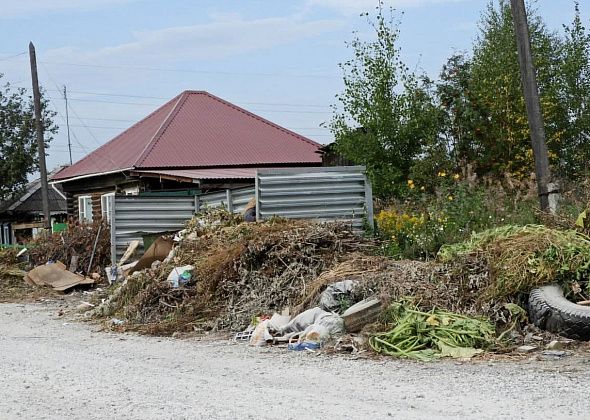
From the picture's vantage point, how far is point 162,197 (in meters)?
19.4

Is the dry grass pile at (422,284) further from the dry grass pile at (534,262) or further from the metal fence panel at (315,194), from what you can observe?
the metal fence panel at (315,194)

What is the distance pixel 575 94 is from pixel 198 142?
41.6 feet

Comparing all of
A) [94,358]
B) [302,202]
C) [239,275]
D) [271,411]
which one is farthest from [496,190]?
[271,411]

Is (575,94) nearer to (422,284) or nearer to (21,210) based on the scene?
(422,284)

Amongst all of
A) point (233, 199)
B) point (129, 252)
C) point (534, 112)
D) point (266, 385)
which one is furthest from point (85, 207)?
point (266, 385)

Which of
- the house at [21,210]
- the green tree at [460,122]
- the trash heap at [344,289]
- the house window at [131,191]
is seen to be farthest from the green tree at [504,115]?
the house at [21,210]

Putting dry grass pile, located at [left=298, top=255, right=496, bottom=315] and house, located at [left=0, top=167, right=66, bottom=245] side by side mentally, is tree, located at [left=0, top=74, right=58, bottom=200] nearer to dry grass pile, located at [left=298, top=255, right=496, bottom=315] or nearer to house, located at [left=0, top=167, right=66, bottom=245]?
house, located at [left=0, top=167, right=66, bottom=245]

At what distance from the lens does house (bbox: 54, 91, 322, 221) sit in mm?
26156

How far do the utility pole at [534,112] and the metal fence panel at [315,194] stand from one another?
2.84m

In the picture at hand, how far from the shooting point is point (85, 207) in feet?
105

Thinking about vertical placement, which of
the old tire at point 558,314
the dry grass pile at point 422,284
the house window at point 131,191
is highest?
the house window at point 131,191

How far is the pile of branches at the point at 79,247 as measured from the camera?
68.1ft

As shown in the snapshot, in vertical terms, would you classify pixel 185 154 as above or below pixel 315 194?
above

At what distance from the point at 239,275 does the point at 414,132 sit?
14123 millimetres
